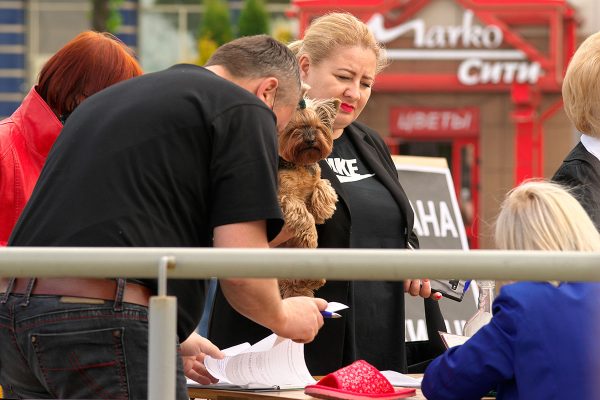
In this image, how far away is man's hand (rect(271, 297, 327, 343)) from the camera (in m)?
3.09

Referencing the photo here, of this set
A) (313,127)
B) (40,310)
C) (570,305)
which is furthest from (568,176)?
(40,310)

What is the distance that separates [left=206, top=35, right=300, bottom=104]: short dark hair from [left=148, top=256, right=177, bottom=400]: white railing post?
955mm

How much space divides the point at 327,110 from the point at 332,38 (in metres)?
0.41

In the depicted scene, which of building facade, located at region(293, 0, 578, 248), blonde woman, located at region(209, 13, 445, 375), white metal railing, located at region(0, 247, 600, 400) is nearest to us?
white metal railing, located at region(0, 247, 600, 400)

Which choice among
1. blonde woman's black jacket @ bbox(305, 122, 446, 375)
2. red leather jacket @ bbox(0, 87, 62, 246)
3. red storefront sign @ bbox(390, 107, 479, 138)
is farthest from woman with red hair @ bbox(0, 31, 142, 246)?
red storefront sign @ bbox(390, 107, 479, 138)

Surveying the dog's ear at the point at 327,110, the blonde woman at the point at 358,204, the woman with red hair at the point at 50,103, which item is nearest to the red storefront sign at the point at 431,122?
the blonde woman at the point at 358,204

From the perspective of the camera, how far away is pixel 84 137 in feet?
9.95

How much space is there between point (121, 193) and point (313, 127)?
4.44 feet

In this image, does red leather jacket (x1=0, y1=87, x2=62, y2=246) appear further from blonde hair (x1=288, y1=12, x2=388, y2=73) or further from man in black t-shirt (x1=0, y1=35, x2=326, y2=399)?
blonde hair (x1=288, y1=12, x2=388, y2=73)

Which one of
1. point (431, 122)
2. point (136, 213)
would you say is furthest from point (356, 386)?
point (431, 122)

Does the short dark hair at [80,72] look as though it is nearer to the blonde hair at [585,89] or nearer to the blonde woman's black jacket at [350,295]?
the blonde woman's black jacket at [350,295]

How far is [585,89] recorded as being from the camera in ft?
13.6

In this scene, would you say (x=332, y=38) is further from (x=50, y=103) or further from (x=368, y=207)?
(x=50, y=103)

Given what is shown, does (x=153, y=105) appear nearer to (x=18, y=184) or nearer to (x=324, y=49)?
(x=18, y=184)
